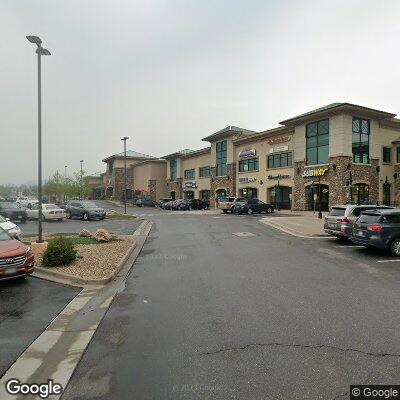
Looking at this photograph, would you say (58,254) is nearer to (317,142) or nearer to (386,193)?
(317,142)

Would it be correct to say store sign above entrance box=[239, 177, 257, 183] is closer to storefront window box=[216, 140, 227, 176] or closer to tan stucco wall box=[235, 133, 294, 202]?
tan stucco wall box=[235, 133, 294, 202]

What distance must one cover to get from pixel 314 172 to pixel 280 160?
6.53 m

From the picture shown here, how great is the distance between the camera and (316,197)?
1439 inches

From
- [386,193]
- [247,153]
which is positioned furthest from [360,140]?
[247,153]

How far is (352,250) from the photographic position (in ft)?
43.3

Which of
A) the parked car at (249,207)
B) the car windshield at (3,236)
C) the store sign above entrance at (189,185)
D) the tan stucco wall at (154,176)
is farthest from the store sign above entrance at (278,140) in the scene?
the car windshield at (3,236)

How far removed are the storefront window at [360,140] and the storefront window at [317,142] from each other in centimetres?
275

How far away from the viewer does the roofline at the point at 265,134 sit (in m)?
40.7

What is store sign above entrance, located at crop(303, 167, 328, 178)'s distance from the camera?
35306mm

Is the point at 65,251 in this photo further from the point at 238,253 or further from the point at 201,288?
the point at 238,253

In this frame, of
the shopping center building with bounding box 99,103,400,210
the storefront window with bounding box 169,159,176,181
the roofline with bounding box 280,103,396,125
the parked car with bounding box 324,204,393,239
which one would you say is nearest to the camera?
the parked car with bounding box 324,204,393,239

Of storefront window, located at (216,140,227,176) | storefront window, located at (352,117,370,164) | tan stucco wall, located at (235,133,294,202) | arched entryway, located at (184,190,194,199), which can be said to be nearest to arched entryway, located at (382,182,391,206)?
storefront window, located at (352,117,370,164)

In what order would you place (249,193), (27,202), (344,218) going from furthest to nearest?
(27,202) < (249,193) < (344,218)

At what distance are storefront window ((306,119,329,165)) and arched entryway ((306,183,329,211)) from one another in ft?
8.86
